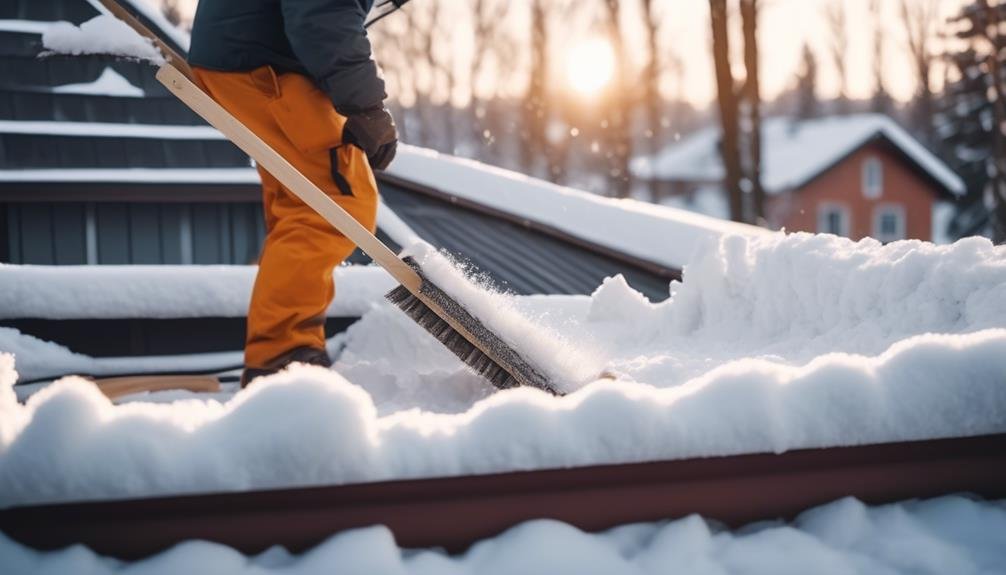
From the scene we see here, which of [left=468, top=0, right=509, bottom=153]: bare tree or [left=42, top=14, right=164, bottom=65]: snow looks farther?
[left=468, top=0, right=509, bottom=153]: bare tree

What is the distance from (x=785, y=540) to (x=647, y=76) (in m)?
23.5

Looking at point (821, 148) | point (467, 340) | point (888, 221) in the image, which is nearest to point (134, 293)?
point (467, 340)

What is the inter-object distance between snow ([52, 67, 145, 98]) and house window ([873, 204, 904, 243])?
3227cm

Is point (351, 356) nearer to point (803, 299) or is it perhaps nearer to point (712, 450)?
point (803, 299)

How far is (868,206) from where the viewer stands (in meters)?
31.7

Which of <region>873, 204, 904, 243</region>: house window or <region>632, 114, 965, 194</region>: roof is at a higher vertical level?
<region>632, 114, 965, 194</region>: roof

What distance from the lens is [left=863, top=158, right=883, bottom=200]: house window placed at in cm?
3112

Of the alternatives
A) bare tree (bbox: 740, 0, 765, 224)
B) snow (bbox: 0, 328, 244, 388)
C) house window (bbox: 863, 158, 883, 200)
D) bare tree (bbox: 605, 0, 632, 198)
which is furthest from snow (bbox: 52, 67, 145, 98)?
Answer: house window (bbox: 863, 158, 883, 200)

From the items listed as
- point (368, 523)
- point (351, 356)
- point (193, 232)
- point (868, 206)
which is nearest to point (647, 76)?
Answer: point (868, 206)

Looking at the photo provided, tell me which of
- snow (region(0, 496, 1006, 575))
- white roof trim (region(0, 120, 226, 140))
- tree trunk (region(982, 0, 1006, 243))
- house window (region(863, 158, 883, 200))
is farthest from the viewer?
house window (region(863, 158, 883, 200))

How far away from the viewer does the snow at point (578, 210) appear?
431 centimetres

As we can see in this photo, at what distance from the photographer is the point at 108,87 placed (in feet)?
16.0

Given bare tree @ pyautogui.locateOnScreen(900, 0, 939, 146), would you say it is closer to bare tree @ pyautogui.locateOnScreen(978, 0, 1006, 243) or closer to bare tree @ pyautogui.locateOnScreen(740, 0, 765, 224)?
bare tree @ pyautogui.locateOnScreen(978, 0, 1006, 243)

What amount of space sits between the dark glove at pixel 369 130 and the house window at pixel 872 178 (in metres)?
32.8
